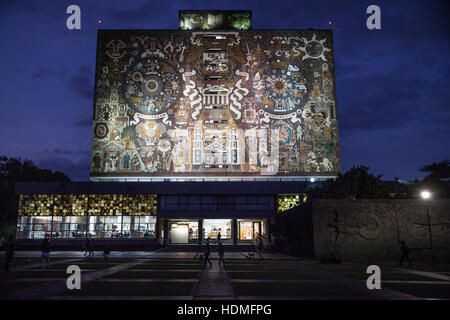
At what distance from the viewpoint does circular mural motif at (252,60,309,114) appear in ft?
194

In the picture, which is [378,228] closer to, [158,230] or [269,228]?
[269,228]

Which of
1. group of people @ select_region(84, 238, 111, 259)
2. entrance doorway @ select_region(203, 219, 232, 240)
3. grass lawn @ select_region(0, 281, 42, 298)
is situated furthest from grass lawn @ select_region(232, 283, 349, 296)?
entrance doorway @ select_region(203, 219, 232, 240)

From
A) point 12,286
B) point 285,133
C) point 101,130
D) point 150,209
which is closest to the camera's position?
point 12,286

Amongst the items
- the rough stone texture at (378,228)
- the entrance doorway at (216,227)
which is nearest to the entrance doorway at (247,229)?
the entrance doorway at (216,227)

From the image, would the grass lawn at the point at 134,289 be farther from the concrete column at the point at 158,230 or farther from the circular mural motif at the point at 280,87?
the circular mural motif at the point at 280,87

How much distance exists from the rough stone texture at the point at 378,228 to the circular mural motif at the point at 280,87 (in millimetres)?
32401

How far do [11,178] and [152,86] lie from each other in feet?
116

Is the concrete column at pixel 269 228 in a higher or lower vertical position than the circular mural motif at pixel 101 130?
lower

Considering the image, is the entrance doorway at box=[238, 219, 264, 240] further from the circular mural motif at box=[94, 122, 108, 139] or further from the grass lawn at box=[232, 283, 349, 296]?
the grass lawn at box=[232, 283, 349, 296]

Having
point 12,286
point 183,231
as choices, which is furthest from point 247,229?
point 12,286

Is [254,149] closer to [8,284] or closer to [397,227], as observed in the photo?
[397,227]

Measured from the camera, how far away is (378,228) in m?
28.6

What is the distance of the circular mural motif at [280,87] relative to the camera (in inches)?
2328
